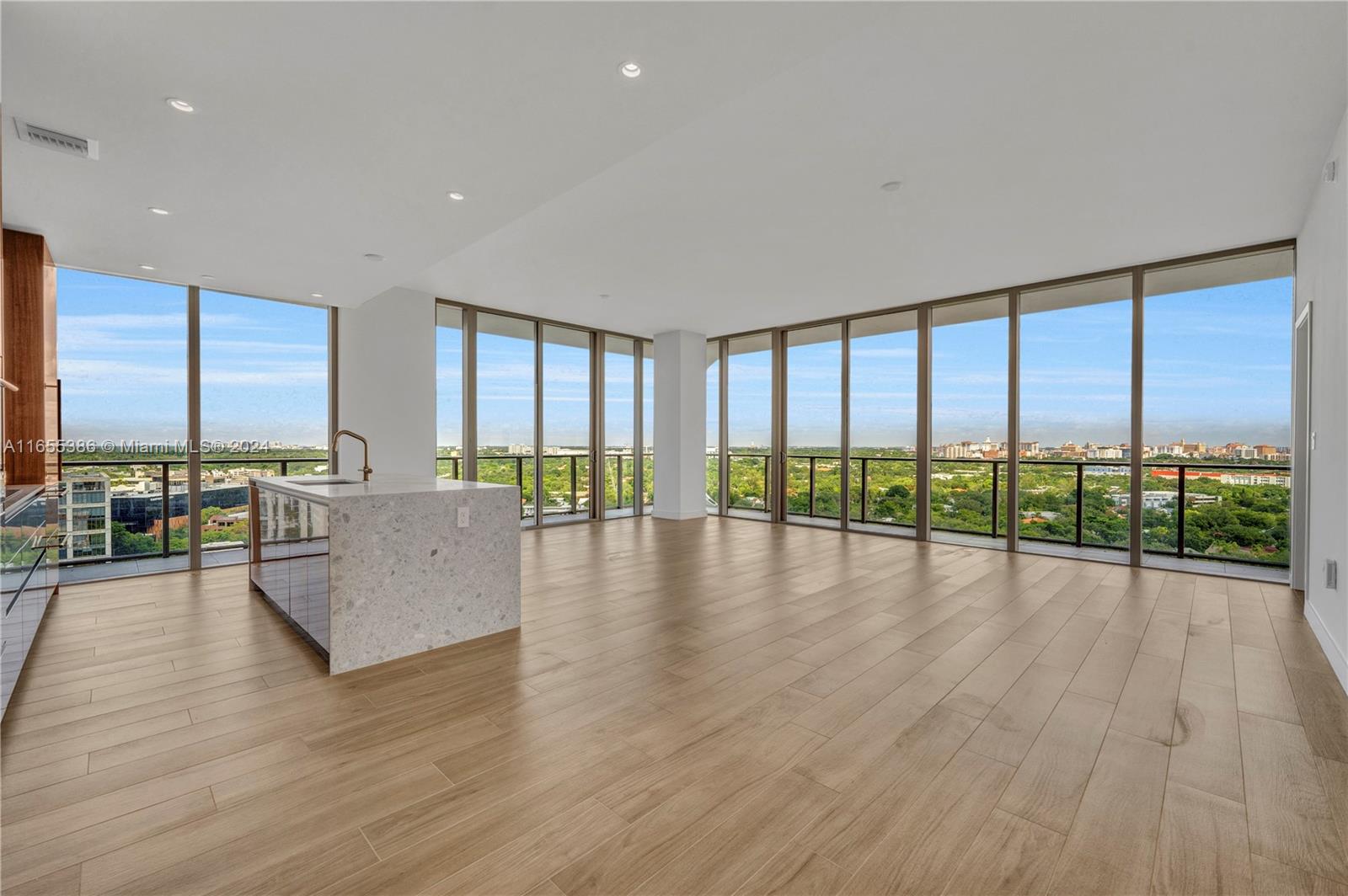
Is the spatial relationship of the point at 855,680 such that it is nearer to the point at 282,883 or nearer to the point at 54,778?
the point at 282,883

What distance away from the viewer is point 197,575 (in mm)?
4777

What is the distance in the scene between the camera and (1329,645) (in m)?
2.97

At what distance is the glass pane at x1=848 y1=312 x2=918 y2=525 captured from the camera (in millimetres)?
6797

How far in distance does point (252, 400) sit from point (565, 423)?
336cm

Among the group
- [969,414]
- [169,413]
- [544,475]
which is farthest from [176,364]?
[969,414]

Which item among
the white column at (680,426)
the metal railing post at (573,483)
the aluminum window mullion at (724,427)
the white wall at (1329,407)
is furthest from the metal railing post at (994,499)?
the metal railing post at (573,483)

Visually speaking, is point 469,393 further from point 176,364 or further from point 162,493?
point 162,493

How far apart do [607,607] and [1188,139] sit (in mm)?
4053

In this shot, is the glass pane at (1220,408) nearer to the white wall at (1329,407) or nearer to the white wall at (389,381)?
the white wall at (1329,407)

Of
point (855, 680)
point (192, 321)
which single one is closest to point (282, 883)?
point (855, 680)

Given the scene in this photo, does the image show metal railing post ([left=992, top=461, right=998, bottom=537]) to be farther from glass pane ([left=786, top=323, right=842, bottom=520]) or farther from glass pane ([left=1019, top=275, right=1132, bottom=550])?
glass pane ([left=786, top=323, right=842, bottom=520])

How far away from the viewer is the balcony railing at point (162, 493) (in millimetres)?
4664

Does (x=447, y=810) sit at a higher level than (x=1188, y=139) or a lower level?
lower

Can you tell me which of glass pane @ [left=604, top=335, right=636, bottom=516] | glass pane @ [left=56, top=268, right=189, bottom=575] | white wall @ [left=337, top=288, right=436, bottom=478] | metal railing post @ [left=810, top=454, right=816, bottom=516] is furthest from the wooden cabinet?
metal railing post @ [left=810, top=454, right=816, bottom=516]
